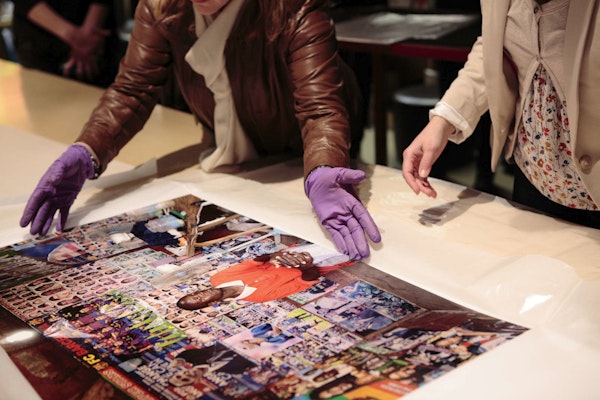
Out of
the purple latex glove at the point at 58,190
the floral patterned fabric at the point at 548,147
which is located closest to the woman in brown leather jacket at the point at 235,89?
the purple latex glove at the point at 58,190

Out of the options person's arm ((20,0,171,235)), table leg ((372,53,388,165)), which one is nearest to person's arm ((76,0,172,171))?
person's arm ((20,0,171,235))

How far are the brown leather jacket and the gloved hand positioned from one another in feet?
0.16

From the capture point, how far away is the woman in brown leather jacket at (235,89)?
1.18 m

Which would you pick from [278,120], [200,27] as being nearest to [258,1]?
[200,27]

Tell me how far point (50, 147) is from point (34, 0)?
1113mm

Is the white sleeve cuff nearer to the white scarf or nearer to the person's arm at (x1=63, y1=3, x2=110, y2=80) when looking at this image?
the white scarf

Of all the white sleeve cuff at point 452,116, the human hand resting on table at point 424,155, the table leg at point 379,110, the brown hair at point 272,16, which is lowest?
the table leg at point 379,110

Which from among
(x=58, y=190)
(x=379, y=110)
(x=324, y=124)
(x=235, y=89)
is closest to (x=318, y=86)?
(x=324, y=124)

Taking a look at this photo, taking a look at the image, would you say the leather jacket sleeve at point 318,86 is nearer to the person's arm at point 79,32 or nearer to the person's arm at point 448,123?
the person's arm at point 448,123

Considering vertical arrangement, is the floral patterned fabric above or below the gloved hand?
above

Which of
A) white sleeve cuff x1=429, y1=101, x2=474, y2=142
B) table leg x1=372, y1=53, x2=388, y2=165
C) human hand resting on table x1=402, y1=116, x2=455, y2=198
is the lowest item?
table leg x1=372, y1=53, x2=388, y2=165

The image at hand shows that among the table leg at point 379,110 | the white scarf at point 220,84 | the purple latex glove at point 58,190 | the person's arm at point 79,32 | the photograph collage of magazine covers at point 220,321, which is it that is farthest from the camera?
the person's arm at point 79,32

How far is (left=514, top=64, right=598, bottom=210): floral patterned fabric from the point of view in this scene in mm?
1016

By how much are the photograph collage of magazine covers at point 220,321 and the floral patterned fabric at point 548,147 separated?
32cm
